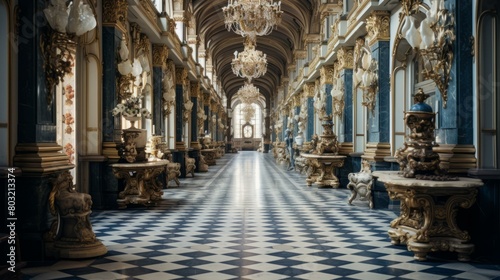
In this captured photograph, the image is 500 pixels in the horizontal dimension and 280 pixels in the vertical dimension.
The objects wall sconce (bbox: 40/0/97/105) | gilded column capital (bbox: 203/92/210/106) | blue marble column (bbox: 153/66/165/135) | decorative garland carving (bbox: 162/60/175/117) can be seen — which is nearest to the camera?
wall sconce (bbox: 40/0/97/105)

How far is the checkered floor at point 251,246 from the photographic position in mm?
5051

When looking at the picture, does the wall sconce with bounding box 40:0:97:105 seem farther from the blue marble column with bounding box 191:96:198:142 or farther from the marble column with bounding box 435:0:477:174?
the blue marble column with bounding box 191:96:198:142

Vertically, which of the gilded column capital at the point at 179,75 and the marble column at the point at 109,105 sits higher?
the gilded column capital at the point at 179,75

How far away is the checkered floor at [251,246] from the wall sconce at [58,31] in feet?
6.81

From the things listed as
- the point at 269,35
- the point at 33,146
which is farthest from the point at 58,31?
the point at 269,35

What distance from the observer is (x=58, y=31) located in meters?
5.96

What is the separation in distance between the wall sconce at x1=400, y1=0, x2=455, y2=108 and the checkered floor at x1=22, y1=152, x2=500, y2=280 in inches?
83.5

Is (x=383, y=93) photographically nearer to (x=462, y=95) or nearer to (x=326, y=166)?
(x=462, y=95)

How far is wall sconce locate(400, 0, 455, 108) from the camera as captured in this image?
6.20 meters

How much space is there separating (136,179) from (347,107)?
21.7 ft

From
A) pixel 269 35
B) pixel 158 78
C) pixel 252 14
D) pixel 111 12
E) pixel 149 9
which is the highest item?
pixel 269 35

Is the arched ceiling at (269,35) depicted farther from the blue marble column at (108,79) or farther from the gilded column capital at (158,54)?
the blue marble column at (108,79)

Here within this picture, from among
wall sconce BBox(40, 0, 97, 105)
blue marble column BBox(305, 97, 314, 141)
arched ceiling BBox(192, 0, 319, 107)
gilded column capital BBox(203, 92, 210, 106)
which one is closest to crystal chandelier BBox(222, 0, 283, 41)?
wall sconce BBox(40, 0, 97, 105)

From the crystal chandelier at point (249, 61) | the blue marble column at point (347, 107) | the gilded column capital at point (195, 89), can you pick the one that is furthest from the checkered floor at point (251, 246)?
the gilded column capital at point (195, 89)
